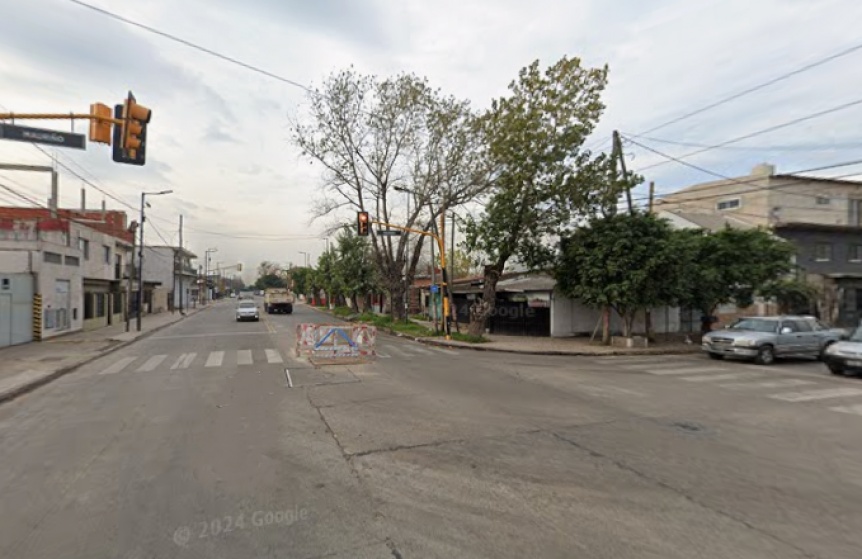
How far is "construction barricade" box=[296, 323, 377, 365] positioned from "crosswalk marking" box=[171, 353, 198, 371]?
132 inches

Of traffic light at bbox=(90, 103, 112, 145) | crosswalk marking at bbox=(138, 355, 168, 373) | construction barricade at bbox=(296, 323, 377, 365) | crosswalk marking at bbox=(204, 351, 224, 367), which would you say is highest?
traffic light at bbox=(90, 103, 112, 145)

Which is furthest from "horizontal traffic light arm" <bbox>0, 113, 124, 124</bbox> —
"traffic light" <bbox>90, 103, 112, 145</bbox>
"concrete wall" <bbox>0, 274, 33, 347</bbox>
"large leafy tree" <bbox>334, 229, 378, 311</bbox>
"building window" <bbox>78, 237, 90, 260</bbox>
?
"large leafy tree" <bbox>334, 229, 378, 311</bbox>

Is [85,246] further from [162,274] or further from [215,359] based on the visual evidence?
[162,274]

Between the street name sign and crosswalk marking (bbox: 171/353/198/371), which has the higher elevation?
the street name sign

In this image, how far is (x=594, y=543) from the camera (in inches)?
150

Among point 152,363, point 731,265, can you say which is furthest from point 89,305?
point 731,265

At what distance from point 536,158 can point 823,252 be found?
25011 mm

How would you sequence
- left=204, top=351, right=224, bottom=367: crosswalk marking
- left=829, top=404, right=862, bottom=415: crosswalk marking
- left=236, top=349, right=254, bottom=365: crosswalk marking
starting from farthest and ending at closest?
left=236, top=349, right=254, bottom=365: crosswalk marking
left=204, top=351, right=224, bottom=367: crosswalk marking
left=829, top=404, right=862, bottom=415: crosswalk marking

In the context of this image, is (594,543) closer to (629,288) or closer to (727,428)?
(727,428)

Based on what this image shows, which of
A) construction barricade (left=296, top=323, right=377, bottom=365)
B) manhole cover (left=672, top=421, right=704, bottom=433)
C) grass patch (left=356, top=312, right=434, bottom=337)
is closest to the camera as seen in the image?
manhole cover (left=672, top=421, right=704, bottom=433)

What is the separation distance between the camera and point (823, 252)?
3161 cm

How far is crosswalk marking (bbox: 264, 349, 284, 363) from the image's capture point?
14663mm

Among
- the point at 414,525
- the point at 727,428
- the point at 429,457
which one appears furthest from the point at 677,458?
the point at 414,525

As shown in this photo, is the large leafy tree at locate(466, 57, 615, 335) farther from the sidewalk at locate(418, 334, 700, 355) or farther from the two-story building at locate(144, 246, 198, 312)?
the two-story building at locate(144, 246, 198, 312)
